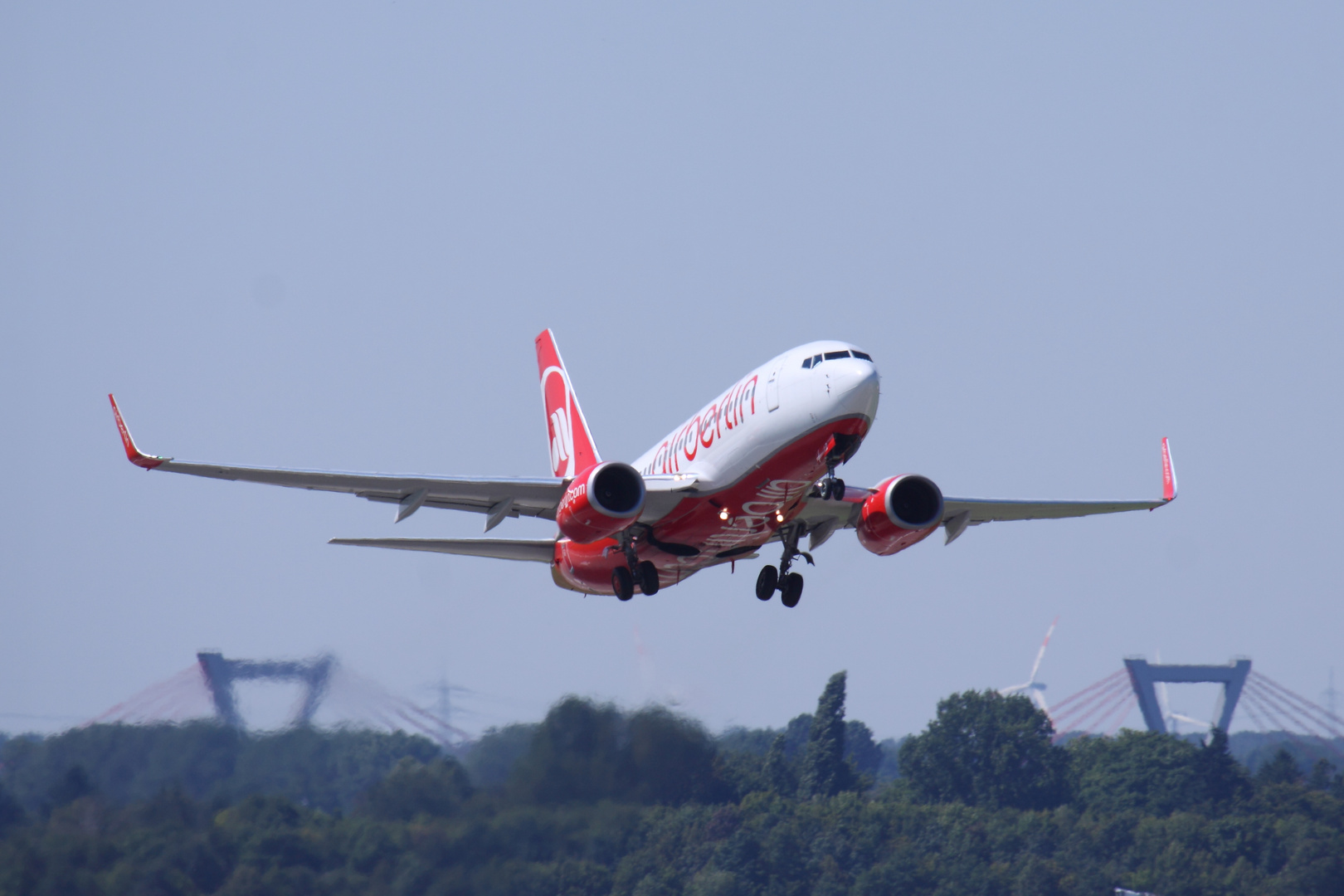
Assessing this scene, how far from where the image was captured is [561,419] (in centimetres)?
4459

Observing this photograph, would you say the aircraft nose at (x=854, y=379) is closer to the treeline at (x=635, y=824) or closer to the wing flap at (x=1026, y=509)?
the wing flap at (x=1026, y=509)

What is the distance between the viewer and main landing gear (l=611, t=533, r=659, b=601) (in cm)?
3281

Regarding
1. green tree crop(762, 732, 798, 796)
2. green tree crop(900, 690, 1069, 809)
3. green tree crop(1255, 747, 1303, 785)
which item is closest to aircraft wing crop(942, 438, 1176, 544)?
green tree crop(762, 732, 798, 796)

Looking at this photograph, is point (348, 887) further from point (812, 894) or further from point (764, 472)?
point (812, 894)

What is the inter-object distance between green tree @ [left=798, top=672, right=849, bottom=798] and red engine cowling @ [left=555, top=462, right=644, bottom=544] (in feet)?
256

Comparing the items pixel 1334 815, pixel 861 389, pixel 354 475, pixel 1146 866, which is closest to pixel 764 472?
pixel 861 389

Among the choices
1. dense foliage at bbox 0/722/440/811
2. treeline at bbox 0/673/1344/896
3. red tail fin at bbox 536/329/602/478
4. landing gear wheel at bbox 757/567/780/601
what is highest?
red tail fin at bbox 536/329/602/478

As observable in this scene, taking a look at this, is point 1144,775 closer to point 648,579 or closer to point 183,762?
point 183,762

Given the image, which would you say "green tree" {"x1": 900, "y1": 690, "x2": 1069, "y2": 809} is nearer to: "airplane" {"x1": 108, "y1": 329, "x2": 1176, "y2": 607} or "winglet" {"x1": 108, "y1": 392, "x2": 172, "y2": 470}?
"airplane" {"x1": 108, "y1": 329, "x2": 1176, "y2": 607}

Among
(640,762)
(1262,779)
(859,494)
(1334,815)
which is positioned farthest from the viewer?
(1262,779)

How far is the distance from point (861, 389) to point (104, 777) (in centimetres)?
3619

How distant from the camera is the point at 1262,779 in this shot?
4803 inches

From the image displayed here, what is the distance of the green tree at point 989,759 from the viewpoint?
401 feet

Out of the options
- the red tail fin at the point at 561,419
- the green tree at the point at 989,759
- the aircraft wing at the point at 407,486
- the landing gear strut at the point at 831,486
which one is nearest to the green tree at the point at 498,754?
the red tail fin at the point at 561,419
